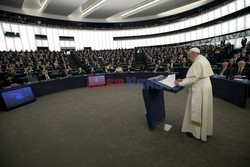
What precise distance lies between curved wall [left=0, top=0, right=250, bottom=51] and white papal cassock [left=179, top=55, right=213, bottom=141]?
1719cm

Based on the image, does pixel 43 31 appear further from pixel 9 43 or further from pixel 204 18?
pixel 204 18

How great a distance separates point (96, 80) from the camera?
860cm

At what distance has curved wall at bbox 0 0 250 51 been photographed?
51.5 ft

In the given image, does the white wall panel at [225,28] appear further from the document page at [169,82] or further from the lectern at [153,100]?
the document page at [169,82]

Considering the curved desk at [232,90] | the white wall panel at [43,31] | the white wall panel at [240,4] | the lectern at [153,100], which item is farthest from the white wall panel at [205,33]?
the white wall panel at [43,31]

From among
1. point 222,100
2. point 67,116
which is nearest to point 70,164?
point 67,116

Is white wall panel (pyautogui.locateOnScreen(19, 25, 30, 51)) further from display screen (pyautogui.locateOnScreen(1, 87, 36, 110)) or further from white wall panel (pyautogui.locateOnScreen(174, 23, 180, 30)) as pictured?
white wall panel (pyautogui.locateOnScreen(174, 23, 180, 30))

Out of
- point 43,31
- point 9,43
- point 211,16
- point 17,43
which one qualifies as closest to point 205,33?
point 211,16

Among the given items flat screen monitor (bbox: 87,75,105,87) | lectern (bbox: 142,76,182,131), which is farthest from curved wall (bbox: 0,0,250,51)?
lectern (bbox: 142,76,182,131)

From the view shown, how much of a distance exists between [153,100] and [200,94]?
100cm

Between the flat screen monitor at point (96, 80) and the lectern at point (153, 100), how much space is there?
5909 millimetres

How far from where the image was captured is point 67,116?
4.12m

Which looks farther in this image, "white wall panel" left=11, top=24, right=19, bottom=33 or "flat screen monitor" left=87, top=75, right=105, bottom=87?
"white wall panel" left=11, top=24, right=19, bottom=33

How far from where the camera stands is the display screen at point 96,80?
8.55 metres
